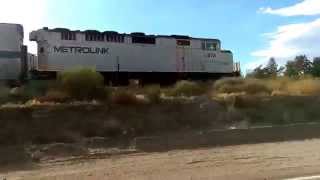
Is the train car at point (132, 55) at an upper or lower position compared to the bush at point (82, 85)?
upper

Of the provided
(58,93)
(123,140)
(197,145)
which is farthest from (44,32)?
(197,145)

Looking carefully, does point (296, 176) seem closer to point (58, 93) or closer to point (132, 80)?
point (58, 93)

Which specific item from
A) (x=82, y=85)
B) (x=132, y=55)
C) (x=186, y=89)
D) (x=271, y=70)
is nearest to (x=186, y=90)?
(x=186, y=89)

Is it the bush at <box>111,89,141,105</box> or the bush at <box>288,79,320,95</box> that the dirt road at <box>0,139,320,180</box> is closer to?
the bush at <box>111,89,141,105</box>

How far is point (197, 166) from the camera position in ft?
55.6

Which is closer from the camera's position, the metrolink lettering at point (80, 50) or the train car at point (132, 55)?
the train car at point (132, 55)

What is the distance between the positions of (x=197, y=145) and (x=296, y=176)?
9.21m

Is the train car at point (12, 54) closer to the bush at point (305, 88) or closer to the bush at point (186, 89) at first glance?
the bush at point (186, 89)

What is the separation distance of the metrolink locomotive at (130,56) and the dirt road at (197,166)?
14297 mm

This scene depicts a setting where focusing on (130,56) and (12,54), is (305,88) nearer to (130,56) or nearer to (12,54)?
(130,56)

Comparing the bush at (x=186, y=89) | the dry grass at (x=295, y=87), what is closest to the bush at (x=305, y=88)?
the dry grass at (x=295, y=87)

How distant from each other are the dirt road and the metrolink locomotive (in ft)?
46.9

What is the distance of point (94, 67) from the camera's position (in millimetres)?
34500

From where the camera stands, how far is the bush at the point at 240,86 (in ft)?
116
